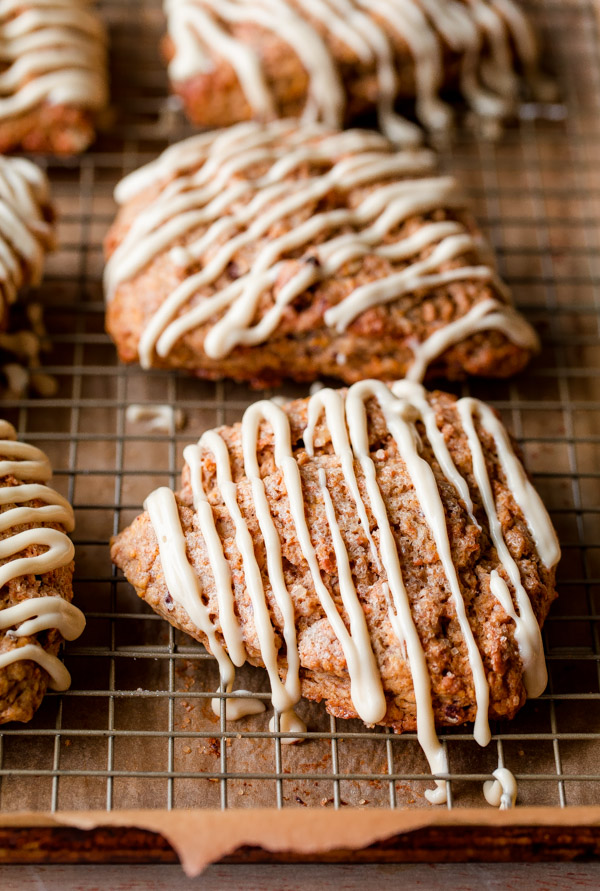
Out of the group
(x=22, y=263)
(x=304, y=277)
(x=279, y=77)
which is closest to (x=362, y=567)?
(x=304, y=277)

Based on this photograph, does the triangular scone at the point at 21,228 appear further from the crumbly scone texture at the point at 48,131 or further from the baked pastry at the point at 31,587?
the baked pastry at the point at 31,587

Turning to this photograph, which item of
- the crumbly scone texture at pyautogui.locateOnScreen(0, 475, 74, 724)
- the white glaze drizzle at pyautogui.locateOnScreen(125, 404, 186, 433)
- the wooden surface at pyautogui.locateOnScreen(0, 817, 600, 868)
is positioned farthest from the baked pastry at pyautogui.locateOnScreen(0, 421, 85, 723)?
the white glaze drizzle at pyautogui.locateOnScreen(125, 404, 186, 433)

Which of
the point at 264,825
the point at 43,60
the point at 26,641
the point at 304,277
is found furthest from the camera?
the point at 43,60

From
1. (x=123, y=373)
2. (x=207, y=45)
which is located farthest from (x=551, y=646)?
(x=207, y=45)

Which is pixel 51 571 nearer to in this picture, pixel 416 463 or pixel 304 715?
pixel 304 715

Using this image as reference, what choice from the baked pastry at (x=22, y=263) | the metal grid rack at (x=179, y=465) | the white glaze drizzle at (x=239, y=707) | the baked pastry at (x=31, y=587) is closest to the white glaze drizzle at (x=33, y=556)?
the baked pastry at (x=31, y=587)

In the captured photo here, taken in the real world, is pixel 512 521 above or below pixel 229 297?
below

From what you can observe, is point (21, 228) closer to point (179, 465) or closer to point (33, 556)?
point (179, 465)
